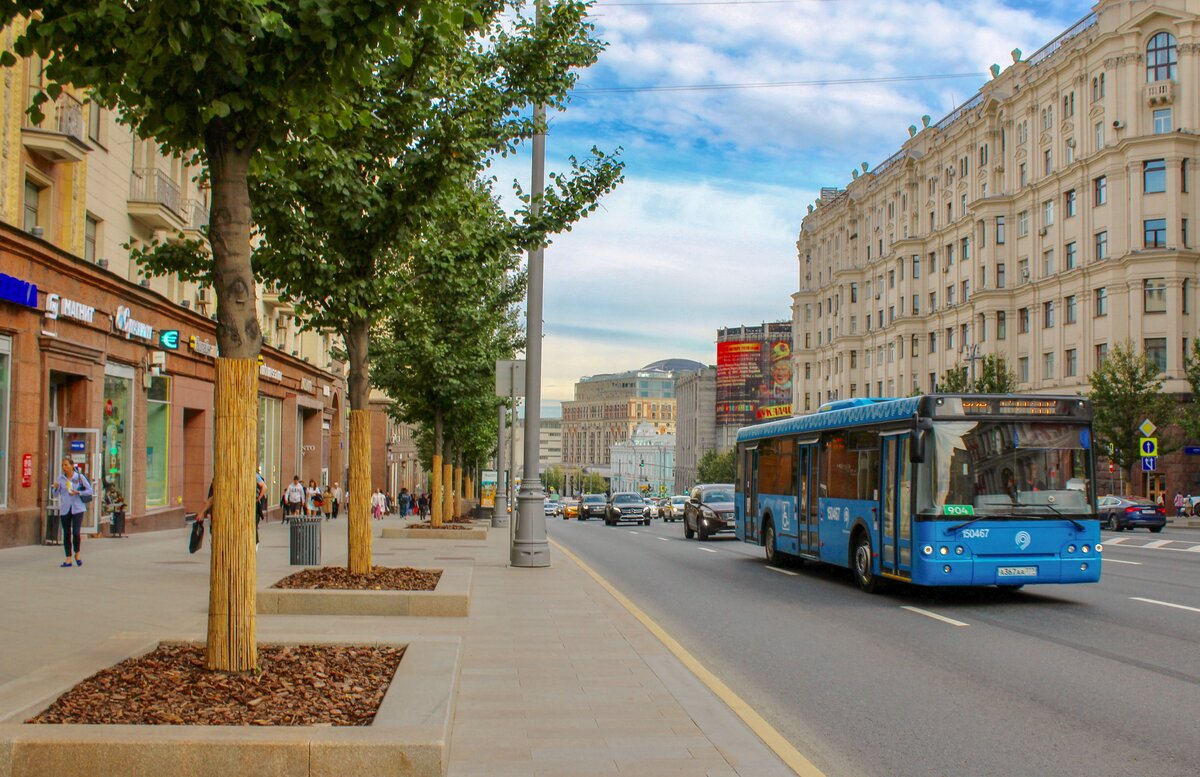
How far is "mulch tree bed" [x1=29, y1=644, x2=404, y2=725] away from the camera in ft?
19.5

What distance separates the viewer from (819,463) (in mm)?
18750

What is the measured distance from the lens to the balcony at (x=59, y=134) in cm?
2186

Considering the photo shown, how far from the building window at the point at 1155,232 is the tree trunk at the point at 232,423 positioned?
5626 cm

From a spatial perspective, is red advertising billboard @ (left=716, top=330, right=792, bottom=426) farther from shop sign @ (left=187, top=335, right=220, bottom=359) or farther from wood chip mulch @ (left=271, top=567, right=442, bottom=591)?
wood chip mulch @ (left=271, top=567, right=442, bottom=591)

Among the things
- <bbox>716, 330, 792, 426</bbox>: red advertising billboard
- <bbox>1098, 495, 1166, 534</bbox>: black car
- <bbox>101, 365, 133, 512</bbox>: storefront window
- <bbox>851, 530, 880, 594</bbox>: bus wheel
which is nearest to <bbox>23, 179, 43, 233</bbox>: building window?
<bbox>101, 365, 133, 512</bbox>: storefront window

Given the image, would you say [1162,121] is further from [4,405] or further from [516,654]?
[516,654]

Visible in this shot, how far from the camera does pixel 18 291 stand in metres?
20.7

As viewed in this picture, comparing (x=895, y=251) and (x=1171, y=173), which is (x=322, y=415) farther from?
(x=895, y=251)

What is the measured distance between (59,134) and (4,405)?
5.38 metres

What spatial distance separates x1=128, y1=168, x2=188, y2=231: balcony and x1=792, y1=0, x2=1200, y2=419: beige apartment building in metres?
45.2

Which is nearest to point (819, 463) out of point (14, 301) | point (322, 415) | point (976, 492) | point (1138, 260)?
point (976, 492)

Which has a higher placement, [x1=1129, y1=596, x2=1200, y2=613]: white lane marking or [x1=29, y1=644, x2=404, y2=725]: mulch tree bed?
[x1=29, y1=644, x2=404, y2=725]: mulch tree bed

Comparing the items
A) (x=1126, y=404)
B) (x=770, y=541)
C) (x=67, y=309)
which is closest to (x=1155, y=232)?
(x=1126, y=404)

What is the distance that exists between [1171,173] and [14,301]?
51.8 meters
